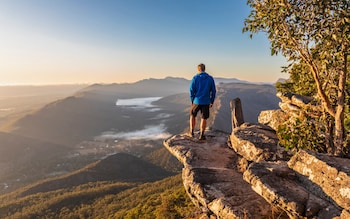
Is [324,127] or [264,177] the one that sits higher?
[324,127]

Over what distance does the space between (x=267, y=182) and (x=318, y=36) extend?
7.27 m

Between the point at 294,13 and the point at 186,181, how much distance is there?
10469 millimetres

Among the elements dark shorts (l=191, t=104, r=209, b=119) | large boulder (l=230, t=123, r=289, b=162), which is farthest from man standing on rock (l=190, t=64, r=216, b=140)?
large boulder (l=230, t=123, r=289, b=162)

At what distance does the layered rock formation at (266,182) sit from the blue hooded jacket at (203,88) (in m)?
3.46

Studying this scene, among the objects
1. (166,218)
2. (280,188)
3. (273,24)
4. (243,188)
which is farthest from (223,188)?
(166,218)

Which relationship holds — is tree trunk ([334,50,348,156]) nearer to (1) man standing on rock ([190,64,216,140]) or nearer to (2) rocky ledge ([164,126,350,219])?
(2) rocky ledge ([164,126,350,219])

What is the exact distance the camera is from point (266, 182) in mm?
11711

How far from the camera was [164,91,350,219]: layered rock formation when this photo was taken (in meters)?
10.7

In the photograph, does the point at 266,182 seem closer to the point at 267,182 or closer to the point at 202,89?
the point at 267,182

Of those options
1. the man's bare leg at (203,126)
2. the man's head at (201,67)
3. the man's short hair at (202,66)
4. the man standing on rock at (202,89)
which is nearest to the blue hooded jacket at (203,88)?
the man standing on rock at (202,89)

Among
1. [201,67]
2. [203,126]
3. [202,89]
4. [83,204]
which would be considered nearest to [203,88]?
[202,89]

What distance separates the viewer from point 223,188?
46.2 feet

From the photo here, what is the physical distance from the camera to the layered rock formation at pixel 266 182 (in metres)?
10.7

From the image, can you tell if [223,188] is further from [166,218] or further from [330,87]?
[166,218]
